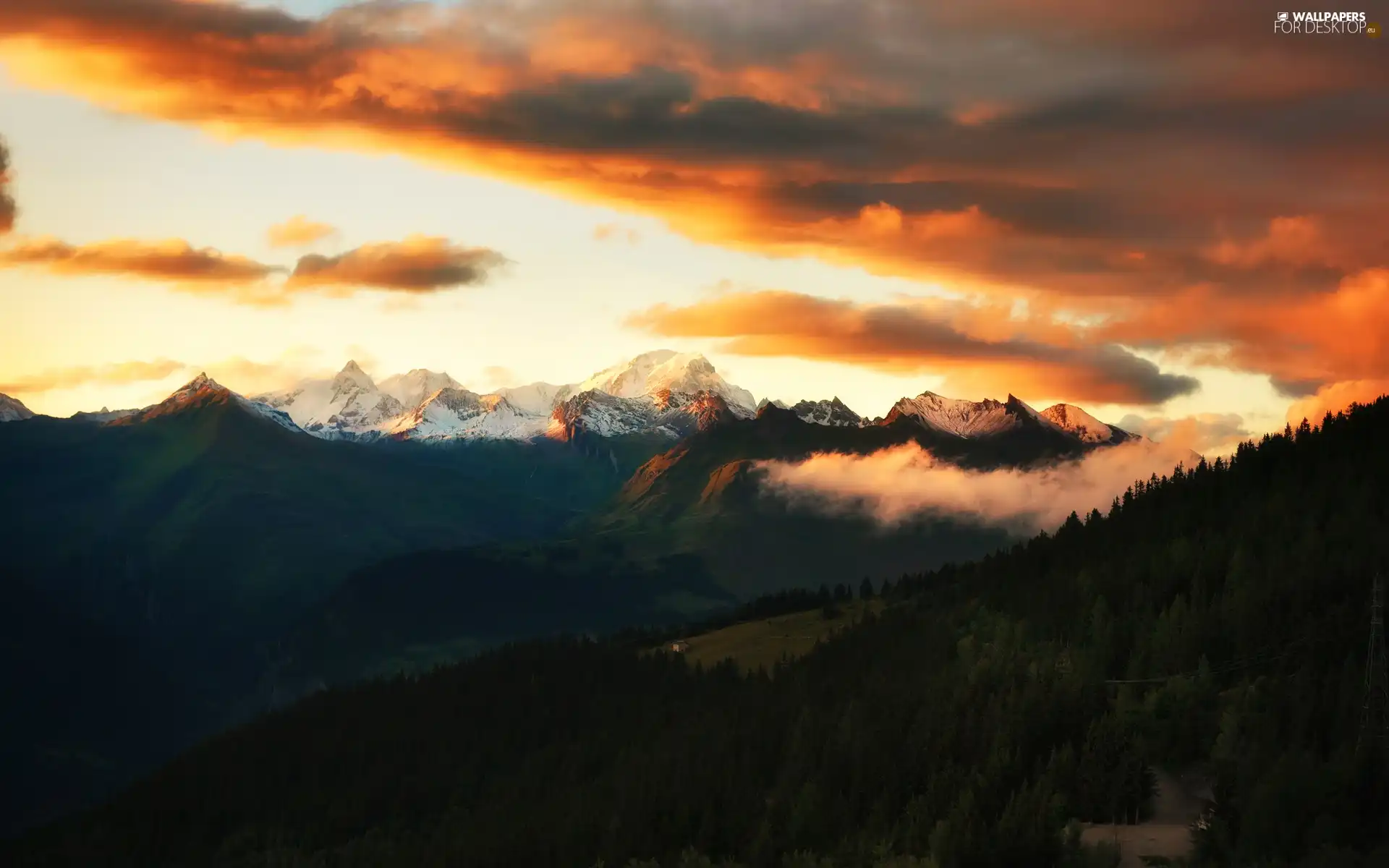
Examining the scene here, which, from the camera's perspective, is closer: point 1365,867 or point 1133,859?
point 1365,867

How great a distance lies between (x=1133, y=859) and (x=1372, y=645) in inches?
2203

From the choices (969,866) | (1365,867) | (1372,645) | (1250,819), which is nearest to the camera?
(1372,645)

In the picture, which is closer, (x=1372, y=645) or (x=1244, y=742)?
(x=1372, y=645)

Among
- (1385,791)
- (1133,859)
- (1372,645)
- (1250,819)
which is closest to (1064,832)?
(1133,859)

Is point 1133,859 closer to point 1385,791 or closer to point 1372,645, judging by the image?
point 1385,791

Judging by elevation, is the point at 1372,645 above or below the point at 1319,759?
above

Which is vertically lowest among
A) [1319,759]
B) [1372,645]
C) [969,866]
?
[969,866]

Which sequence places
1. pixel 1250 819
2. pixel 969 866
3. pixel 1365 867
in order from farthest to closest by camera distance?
pixel 969 866
pixel 1250 819
pixel 1365 867

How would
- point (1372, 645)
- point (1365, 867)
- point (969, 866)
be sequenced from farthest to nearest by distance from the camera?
1. point (969, 866)
2. point (1365, 867)
3. point (1372, 645)

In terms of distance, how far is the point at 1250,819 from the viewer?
180m

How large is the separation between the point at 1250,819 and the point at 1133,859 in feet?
49.2

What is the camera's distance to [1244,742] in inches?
7844

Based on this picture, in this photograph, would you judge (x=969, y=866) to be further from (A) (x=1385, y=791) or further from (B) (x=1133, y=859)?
(A) (x=1385, y=791)

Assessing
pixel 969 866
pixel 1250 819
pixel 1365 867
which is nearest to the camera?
pixel 1365 867
